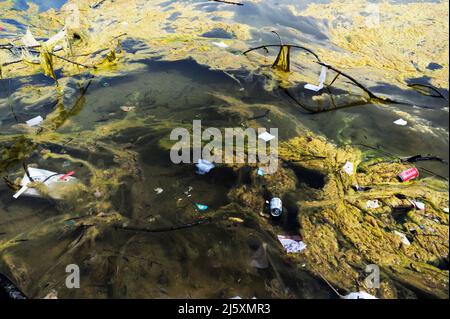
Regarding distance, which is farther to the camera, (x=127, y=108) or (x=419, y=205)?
(x=127, y=108)

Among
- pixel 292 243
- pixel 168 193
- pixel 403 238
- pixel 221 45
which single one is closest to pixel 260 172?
pixel 292 243

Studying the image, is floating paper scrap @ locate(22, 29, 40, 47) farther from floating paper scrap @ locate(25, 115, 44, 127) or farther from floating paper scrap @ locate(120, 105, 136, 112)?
floating paper scrap @ locate(120, 105, 136, 112)

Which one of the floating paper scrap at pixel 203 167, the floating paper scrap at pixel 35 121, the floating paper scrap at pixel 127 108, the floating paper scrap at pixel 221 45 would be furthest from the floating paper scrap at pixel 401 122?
the floating paper scrap at pixel 35 121

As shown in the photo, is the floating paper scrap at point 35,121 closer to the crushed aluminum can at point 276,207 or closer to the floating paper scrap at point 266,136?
the floating paper scrap at point 266,136

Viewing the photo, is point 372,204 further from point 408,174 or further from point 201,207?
point 201,207

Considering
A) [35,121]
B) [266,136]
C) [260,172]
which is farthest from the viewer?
[35,121]

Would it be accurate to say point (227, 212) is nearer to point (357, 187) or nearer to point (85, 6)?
point (357, 187)
